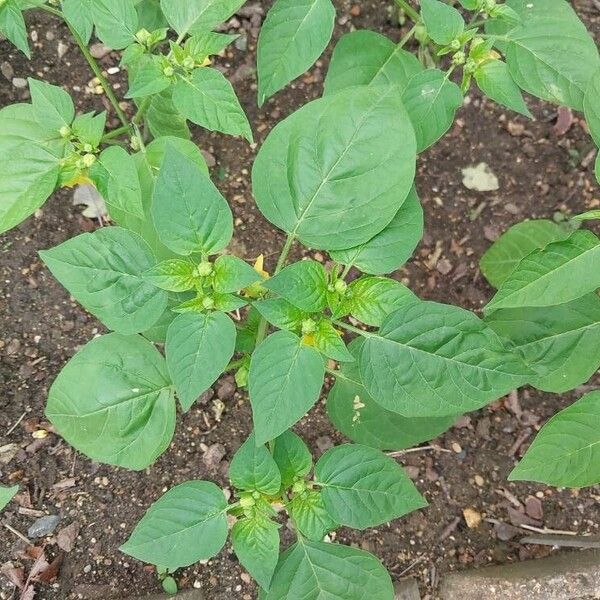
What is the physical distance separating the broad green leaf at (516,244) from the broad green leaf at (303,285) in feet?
3.40

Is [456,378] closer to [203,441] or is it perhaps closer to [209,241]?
[209,241]

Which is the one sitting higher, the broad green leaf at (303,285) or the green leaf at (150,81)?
the green leaf at (150,81)

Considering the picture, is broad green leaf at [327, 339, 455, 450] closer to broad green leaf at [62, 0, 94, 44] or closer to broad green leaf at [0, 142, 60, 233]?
broad green leaf at [0, 142, 60, 233]

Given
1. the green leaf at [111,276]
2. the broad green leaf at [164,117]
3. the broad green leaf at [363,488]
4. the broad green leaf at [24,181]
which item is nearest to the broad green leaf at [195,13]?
the broad green leaf at [164,117]

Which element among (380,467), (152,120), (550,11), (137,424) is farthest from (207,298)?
(550,11)

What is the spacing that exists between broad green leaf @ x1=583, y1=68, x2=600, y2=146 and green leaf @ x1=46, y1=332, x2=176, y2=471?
1.27m

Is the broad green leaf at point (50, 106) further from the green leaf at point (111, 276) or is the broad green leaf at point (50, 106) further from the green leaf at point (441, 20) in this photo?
the green leaf at point (441, 20)

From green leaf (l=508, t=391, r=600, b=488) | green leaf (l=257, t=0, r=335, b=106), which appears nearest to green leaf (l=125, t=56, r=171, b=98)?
green leaf (l=257, t=0, r=335, b=106)

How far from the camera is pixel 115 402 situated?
1.78m

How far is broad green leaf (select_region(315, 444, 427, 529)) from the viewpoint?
1.61 meters

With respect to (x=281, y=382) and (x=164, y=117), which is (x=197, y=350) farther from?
(x=164, y=117)

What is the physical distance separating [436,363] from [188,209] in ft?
2.15

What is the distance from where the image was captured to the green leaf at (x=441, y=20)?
1792mm

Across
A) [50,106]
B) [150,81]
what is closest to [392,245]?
[150,81]
